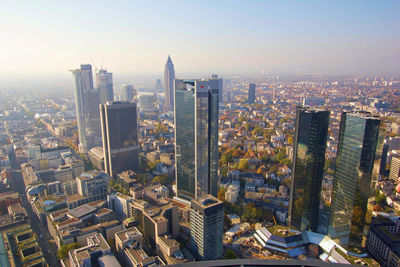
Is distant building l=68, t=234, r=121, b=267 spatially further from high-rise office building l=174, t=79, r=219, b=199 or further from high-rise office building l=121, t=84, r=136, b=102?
high-rise office building l=121, t=84, r=136, b=102

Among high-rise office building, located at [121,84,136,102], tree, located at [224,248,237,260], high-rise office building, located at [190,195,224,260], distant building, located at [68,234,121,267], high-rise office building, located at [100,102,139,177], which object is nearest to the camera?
distant building, located at [68,234,121,267]

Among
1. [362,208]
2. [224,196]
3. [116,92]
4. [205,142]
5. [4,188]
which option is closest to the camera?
[362,208]

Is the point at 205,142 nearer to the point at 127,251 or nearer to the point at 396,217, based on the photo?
the point at 127,251

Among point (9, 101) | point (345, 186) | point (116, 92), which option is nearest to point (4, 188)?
point (345, 186)

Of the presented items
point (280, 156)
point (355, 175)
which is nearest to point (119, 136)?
point (280, 156)

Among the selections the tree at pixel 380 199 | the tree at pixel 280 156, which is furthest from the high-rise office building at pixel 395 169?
the tree at pixel 280 156

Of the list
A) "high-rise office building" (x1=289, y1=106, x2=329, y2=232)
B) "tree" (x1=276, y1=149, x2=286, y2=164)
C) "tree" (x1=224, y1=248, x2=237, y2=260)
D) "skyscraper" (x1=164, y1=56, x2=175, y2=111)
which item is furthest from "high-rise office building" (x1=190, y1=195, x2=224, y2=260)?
"skyscraper" (x1=164, y1=56, x2=175, y2=111)

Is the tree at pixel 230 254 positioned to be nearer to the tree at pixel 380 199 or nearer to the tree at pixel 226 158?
the tree at pixel 380 199
